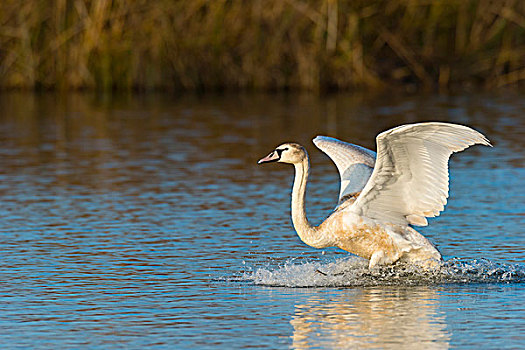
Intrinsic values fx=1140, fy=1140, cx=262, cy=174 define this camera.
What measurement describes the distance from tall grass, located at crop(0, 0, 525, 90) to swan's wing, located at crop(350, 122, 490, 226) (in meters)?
17.9

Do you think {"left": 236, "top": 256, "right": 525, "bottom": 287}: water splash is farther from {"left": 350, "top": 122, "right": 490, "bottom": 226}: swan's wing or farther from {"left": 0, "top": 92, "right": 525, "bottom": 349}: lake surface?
{"left": 350, "top": 122, "right": 490, "bottom": 226}: swan's wing

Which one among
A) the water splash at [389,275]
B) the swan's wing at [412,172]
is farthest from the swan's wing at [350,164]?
the water splash at [389,275]

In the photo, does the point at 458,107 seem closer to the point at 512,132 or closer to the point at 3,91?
the point at 512,132

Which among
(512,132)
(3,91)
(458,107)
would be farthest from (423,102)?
(3,91)

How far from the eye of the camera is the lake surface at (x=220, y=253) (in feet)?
24.9

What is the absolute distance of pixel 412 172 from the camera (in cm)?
911

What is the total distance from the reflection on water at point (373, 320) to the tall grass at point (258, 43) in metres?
18.8

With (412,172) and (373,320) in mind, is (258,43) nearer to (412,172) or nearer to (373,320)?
(412,172)

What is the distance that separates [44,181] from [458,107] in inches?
446

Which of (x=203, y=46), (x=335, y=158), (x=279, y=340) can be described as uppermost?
(x=203, y=46)

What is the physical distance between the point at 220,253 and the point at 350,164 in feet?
4.72

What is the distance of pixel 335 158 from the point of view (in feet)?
34.5

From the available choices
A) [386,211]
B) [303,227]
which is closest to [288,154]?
[303,227]

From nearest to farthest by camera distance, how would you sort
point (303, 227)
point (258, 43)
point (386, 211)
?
point (303, 227)
point (386, 211)
point (258, 43)
